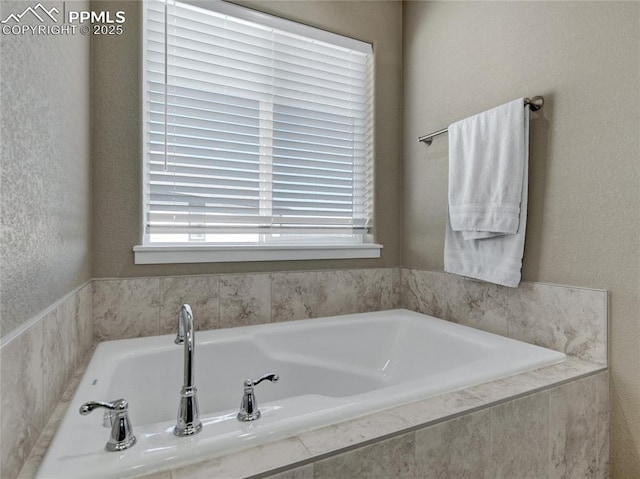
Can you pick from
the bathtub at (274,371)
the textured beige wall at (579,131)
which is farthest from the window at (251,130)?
the textured beige wall at (579,131)

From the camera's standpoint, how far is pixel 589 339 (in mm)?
1322

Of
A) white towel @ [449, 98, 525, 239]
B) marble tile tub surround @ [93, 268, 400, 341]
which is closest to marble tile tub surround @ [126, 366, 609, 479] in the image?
white towel @ [449, 98, 525, 239]

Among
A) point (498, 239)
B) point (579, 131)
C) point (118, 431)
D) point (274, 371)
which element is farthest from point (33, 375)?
point (579, 131)

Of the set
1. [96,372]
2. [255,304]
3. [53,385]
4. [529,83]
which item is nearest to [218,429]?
[53,385]

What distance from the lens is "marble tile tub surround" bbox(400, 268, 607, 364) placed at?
1.32 metres

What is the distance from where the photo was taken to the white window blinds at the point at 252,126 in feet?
5.61

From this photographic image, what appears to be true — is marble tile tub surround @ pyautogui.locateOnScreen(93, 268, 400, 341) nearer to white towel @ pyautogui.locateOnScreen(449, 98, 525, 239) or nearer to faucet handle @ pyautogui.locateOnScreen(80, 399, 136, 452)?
white towel @ pyautogui.locateOnScreen(449, 98, 525, 239)

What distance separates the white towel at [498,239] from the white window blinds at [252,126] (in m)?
0.59

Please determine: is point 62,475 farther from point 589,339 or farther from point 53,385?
point 589,339

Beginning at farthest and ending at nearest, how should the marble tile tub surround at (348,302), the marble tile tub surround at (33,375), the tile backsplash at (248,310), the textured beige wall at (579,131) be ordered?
1. the marble tile tub surround at (348,302)
2. the textured beige wall at (579,131)
3. the tile backsplash at (248,310)
4. the marble tile tub surround at (33,375)

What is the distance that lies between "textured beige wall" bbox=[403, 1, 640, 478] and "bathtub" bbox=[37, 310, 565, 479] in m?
0.30

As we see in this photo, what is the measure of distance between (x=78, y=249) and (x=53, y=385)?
Result: 519 millimetres

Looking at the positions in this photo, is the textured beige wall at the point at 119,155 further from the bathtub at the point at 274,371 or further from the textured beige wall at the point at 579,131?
the textured beige wall at the point at 579,131

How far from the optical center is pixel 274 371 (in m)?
1.60
